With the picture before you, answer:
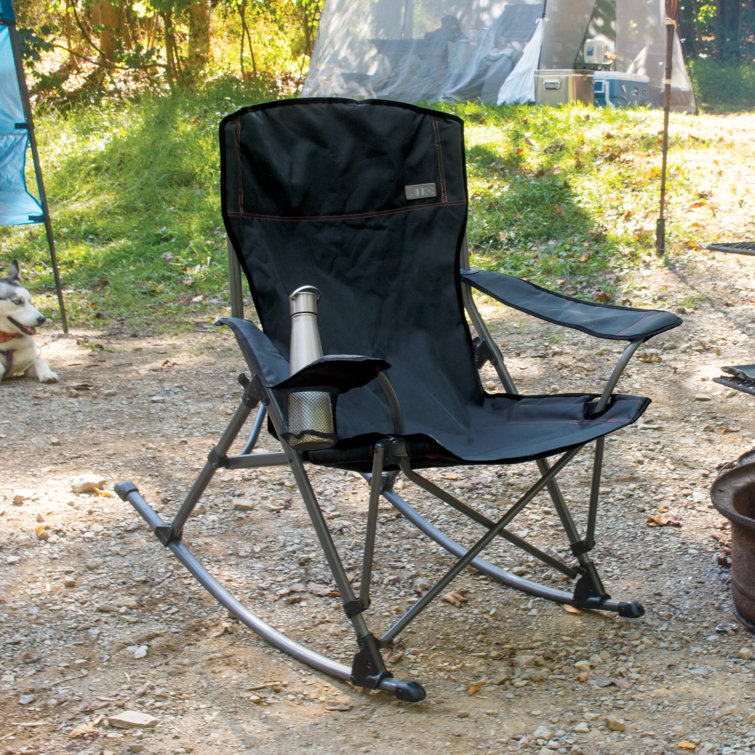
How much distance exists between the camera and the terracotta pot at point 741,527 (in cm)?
175

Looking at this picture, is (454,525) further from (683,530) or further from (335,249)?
(335,249)

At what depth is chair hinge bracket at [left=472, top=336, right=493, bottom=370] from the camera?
2.13m

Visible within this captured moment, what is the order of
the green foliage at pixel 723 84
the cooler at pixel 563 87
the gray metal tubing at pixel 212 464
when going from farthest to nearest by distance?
the green foliage at pixel 723 84 < the cooler at pixel 563 87 < the gray metal tubing at pixel 212 464

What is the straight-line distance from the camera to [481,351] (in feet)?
7.07

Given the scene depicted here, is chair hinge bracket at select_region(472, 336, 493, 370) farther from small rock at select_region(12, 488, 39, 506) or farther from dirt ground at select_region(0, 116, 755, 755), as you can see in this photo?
small rock at select_region(12, 488, 39, 506)

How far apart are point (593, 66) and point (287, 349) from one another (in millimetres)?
6656

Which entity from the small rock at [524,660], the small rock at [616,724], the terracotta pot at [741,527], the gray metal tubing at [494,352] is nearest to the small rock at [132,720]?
the small rock at [524,660]

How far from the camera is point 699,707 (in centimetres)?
158

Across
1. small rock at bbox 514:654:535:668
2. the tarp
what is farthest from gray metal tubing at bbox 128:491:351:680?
the tarp

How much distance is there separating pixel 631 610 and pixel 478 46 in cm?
734

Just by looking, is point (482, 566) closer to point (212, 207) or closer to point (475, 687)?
point (475, 687)

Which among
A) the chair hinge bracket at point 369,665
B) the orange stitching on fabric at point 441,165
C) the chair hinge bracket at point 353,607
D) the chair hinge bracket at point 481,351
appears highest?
the orange stitching on fabric at point 441,165

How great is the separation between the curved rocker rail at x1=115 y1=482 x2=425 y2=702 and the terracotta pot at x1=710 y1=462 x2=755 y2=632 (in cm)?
75

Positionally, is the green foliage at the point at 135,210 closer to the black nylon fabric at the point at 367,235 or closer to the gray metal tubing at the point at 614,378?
the black nylon fabric at the point at 367,235
